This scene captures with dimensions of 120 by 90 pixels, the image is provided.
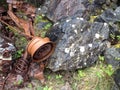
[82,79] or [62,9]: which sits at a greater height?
[62,9]

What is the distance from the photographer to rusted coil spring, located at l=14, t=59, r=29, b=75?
16.5 ft

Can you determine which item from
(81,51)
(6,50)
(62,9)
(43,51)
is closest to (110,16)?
(62,9)

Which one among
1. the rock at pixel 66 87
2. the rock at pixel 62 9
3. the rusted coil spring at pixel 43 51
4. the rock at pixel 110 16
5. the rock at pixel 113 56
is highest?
the rock at pixel 62 9

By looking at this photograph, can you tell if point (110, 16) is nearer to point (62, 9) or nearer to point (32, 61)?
point (62, 9)

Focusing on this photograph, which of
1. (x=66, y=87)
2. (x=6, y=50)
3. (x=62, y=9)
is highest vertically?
(x=62, y=9)

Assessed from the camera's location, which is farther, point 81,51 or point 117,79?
point 81,51

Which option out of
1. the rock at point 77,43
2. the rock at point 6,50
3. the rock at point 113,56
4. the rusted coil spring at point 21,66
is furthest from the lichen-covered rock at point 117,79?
the rock at point 6,50

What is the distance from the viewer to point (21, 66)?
5020mm

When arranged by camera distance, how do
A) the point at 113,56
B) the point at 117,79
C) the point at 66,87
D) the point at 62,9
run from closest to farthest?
the point at 117,79 < the point at 66,87 < the point at 113,56 < the point at 62,9

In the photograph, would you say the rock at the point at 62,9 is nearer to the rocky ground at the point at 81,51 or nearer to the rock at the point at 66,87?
the rocky ground at the point at 81,51

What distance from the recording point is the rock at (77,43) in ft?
16.4

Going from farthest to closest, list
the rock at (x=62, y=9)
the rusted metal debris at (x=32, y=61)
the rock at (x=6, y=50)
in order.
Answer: the rock at (x=62, y=9) → the rock at (x=6, y=50) → the rusted metal debris at (x=32, y=61)

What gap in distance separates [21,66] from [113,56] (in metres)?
1.56

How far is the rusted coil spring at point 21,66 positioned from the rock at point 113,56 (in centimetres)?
138
